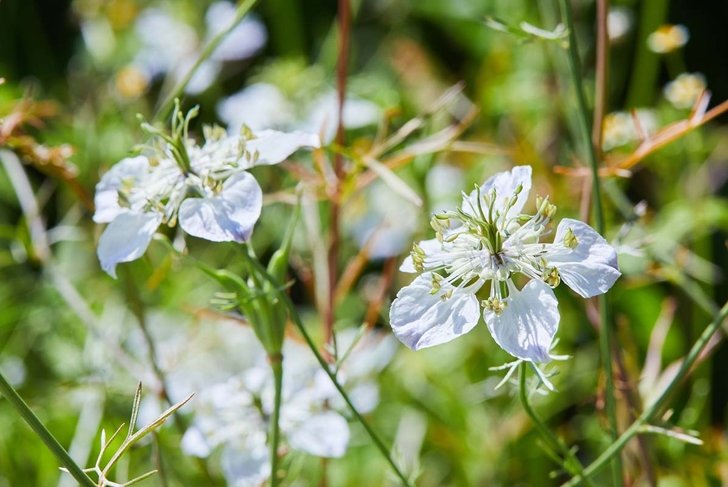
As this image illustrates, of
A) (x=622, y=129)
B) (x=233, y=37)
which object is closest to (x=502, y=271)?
(x=622, y=129)

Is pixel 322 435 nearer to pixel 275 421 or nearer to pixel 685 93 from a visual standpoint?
pixel 275 421

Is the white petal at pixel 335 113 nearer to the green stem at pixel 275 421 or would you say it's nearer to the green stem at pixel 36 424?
the green stem at pixel 275 421

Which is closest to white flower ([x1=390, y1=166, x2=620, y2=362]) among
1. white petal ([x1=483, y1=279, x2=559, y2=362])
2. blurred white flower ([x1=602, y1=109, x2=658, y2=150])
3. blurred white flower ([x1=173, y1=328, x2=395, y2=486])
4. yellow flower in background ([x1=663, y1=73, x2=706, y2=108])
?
white petal ([x1=483, y1=279, x2=559, y2=362])

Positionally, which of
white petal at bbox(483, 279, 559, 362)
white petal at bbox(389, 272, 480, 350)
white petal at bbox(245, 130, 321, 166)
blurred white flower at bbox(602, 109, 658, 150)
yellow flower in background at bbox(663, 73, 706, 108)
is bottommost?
blurred white flower at bbox(602, 109, 658, 150)

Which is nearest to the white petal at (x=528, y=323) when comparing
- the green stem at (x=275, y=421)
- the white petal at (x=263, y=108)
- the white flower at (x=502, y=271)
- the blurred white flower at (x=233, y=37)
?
the white flower at (x=502, y=271)

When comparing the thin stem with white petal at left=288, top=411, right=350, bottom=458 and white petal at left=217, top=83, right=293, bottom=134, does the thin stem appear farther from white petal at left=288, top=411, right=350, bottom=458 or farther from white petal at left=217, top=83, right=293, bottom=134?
white petal at left=217, top=83, right=293, bottom=134
